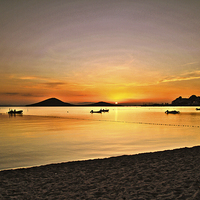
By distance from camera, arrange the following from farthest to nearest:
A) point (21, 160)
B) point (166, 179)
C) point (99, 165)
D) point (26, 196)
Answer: point (21, 160)
point (99, 165)
point (166, 179)
point (26, 196)

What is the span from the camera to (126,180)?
8.71 meters

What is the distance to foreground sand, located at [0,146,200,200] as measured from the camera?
730cm

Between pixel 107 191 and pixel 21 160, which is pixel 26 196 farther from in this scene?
pixel 21 160

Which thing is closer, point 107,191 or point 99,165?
point 107,191

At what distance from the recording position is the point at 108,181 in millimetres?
8695

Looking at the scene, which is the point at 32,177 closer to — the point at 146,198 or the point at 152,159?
the point at 146,198

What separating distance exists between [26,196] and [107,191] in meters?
2.87

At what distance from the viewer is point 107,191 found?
7.57 m

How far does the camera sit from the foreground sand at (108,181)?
7297 millimetres

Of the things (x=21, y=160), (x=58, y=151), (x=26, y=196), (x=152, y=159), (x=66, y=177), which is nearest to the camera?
(x=26, y=196)

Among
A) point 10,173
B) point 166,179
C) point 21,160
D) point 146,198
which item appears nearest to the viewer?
point 146,198

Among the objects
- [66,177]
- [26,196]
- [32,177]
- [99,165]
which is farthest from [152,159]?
[26,196]

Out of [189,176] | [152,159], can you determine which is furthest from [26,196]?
[152,159]

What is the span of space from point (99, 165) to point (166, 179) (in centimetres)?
414
